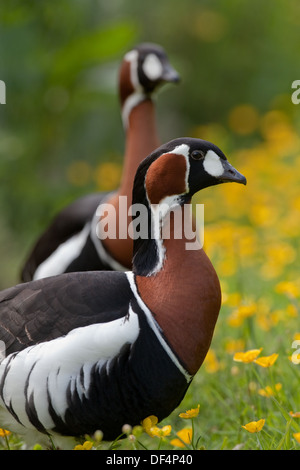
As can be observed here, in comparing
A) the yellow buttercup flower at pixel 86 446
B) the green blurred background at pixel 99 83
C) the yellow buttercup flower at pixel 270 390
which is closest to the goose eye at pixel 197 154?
the yellow buttercup flower at pixel 270 390

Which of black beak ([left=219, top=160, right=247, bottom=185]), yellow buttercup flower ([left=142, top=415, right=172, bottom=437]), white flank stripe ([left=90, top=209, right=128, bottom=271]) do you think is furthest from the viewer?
white flank stripe ([left=90, top=209, right=128, bottom=271])

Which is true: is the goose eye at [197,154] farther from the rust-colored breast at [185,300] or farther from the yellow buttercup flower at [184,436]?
the yellow buttercup flower at [184,436]

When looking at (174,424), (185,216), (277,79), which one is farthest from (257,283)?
(277,79)

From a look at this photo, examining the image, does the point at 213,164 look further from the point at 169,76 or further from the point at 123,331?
the point at 169,76

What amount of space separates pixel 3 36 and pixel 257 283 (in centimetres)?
302

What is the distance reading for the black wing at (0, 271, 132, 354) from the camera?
197 cm

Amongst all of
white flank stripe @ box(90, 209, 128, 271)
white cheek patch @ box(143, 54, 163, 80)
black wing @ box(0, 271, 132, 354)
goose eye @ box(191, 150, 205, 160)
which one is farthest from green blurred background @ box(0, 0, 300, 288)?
goose eye @ box(191, 150, 205, 160)

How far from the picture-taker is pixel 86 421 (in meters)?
1.97

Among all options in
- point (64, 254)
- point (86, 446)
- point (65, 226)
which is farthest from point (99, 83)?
point (86, 446)

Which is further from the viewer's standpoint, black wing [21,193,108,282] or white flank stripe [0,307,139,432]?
black wing [21,193,108,282]

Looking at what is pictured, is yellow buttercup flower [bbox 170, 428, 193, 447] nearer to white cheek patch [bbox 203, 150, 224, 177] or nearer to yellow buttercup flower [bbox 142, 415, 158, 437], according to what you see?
yellow buttercup flower [bbox 142, 415, 158, 437]

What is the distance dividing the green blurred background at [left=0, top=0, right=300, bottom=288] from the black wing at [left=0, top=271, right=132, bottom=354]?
122 inches

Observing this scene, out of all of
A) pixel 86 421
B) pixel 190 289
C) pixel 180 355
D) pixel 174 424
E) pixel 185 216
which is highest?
pixel 185 216
